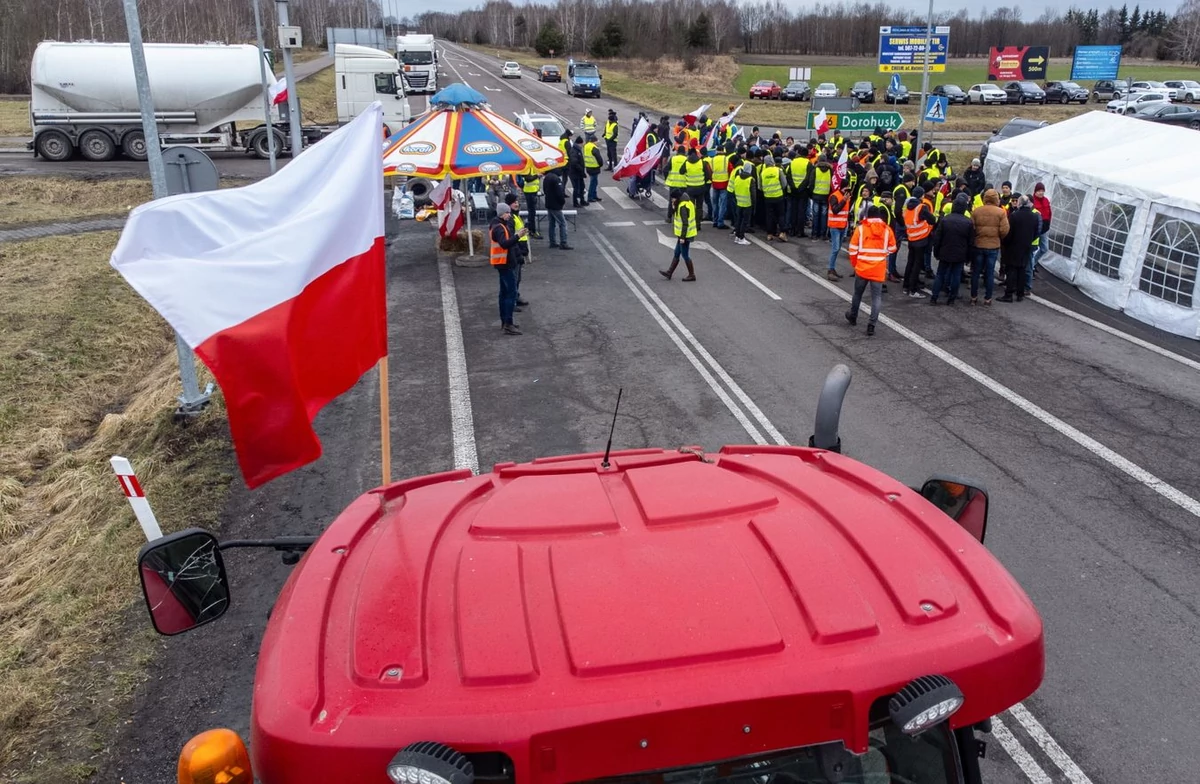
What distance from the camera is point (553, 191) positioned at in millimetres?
17344

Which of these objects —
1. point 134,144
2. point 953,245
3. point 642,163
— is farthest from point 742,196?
point 134,144

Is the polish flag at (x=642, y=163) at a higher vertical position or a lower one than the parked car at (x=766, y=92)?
lower

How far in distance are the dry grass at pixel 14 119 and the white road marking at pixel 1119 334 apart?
36.6 m

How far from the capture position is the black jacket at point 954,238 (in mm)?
13656

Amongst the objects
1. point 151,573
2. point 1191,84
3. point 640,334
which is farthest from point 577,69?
point 151,573

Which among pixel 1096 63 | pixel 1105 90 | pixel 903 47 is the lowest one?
pixel 1105 90

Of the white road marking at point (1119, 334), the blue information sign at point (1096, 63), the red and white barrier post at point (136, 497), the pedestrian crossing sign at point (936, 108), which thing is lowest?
the white road marking at point (1119, 334)

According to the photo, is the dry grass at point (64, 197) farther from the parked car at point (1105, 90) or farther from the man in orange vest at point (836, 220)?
the parked car at point (1105, 90)

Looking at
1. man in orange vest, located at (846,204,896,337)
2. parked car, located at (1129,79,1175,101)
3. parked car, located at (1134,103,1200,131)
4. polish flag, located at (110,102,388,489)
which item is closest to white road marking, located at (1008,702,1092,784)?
polish flag, located at (110,102,388,489)

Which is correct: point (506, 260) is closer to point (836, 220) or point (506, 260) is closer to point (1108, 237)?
point (836, 220)

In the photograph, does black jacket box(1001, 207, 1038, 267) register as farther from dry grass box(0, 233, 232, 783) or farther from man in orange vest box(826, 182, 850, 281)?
dry grass box(0, 233, 232, 783)

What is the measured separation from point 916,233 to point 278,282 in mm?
12486

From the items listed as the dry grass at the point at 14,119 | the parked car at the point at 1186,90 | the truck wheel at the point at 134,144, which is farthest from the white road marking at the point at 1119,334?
the parked car at the point at 1186,90

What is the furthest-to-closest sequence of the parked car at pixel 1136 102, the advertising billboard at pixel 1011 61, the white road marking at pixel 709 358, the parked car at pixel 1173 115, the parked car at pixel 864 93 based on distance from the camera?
the advertising billboard at pixel 1011 61, the parked car at pixel 864 93, the parked car at pixel 1136 102, the parked car at pixel 1173 115, the white road marking at pixel 709 358
